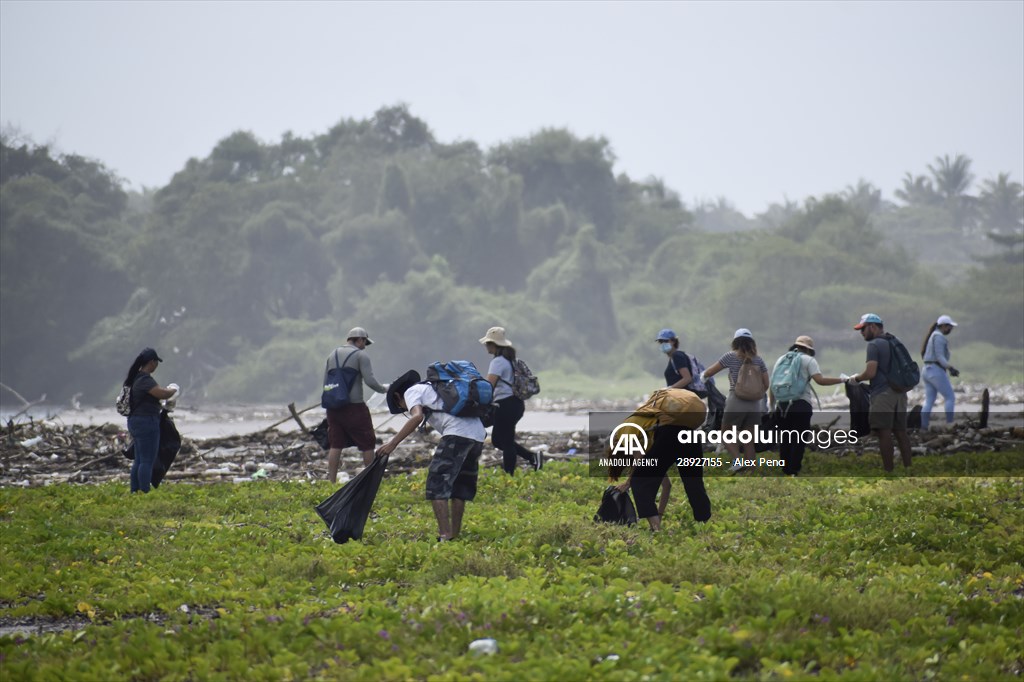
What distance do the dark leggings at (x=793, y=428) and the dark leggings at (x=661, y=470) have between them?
162 inches

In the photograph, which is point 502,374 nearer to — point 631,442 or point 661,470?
point 631,442

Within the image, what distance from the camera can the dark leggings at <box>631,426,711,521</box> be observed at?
9922 millimetres

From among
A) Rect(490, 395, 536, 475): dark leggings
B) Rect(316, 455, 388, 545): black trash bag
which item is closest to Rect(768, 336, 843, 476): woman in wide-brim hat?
Rect(490, 395, 536, 475): dark leggings

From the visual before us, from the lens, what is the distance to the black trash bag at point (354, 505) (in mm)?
9922

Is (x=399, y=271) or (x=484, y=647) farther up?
(x=399, y=271)

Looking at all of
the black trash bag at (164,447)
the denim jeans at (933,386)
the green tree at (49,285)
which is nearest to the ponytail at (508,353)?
the black trash bag at (164,447)

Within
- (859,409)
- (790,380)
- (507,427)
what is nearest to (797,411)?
(790,380)

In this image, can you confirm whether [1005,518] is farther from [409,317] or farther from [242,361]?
[242,361]

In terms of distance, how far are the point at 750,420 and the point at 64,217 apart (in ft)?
213

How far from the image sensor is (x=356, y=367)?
1342 centimetres

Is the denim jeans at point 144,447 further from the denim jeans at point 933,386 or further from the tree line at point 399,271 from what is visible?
the tree line at point 399,271

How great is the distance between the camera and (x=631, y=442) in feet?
33.0

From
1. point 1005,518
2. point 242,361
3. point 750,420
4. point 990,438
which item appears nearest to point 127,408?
point 750,420

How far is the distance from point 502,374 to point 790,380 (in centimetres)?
349
